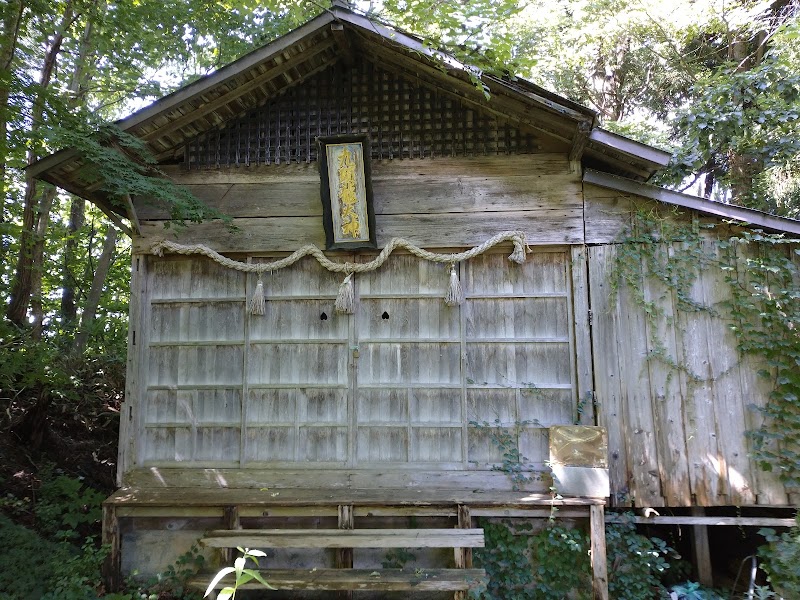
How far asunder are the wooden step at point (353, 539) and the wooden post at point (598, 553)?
1.09 meters

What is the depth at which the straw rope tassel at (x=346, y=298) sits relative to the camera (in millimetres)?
5566

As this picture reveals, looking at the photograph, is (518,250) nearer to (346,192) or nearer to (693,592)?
(346,192)

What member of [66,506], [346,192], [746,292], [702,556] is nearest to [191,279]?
[346,192]

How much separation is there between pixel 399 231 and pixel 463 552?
335cm

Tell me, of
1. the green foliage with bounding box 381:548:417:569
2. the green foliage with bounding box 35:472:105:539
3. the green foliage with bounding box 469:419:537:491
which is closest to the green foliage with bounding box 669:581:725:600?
the green foliage with bounding box 469:419:537:491

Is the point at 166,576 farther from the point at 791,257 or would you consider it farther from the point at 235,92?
the point at 791,257

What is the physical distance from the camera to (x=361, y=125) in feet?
19.2

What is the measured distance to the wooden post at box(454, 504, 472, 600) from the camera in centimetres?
465

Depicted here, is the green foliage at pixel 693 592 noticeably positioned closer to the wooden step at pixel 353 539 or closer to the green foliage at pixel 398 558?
the wooden step at pixel 353 539

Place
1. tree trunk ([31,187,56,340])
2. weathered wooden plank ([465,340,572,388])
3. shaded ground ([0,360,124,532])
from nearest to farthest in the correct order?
1. weathered wooden plank ([465,340,572,388])
2. shaded ground ([0,360,124,532])
3. tree trunk ([31,187,56,340])

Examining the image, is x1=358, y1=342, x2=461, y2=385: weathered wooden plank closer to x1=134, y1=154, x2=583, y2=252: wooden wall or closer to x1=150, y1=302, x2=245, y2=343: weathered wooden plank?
Result: x1=134, y1=154, x2=583, y2=252: wooden wall

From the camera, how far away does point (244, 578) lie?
2328 millimetres

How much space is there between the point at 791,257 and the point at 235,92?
6177mm

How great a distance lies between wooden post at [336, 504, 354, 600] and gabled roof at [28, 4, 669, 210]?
4410 mm
